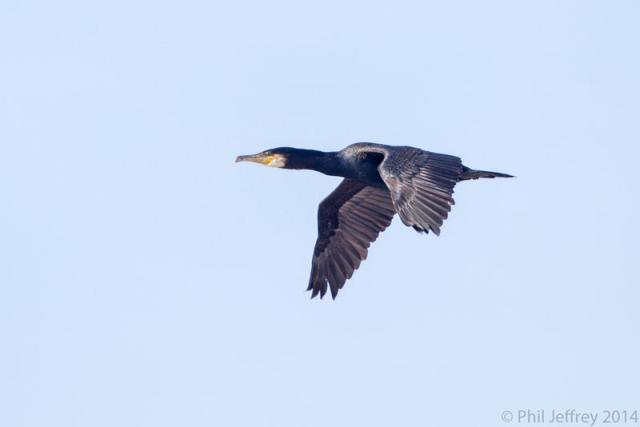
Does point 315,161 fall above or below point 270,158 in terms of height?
below

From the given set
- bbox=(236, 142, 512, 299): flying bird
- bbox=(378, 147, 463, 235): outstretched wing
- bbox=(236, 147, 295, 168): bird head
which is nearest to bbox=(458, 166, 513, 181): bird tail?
bbox=(236, 142, 512, 299): flying bird

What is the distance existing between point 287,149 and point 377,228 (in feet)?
7.45

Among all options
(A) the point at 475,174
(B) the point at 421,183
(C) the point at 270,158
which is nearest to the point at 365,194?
(C) the point at 270,158

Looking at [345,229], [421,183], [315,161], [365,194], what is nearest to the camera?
[421,183]

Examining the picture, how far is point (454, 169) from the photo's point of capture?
21.5 meters

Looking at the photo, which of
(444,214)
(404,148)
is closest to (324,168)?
(404,148)

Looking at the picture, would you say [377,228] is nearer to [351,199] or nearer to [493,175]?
[351,199]

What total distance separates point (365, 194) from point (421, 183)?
5058 mm

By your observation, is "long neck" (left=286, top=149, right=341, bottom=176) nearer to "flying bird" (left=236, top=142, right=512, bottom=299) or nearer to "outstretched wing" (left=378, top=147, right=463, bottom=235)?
"flying bird" (left=236, top=142, right=512, bottom=299)

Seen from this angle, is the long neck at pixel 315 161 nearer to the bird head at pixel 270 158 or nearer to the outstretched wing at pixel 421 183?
the bird head at pixel 270 158

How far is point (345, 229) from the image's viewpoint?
2572 centimetres

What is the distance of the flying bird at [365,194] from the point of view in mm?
20531

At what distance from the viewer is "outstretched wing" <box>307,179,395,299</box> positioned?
2539cm

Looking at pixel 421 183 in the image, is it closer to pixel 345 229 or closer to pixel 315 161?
pixel 315 161
